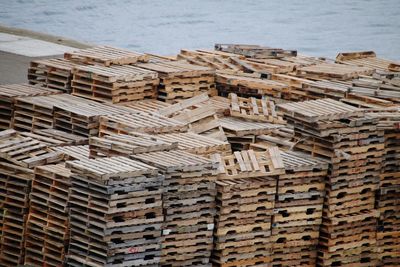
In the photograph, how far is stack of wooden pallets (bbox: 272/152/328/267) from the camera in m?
17.4

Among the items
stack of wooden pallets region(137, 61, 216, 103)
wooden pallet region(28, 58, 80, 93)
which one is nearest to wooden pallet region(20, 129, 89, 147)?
wooden pallet region(28, 58, 80, 93)

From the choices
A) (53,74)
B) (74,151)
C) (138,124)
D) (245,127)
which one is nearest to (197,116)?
(245,127)

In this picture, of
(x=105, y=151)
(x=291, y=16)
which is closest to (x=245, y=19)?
(x=291, y=16)

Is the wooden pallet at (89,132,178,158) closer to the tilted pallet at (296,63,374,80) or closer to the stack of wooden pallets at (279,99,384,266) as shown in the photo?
the stack of wooden pallets at (279,99,384,266)

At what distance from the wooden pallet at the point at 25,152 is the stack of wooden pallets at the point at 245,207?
2872mm

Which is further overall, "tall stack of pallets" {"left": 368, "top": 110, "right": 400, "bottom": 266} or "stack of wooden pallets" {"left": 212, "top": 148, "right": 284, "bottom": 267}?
"tall stack of pallets" {"left": 368, "top": 110, "right": 400, "bottom": 266}

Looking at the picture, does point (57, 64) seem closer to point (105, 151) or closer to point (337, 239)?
point (105, 151)

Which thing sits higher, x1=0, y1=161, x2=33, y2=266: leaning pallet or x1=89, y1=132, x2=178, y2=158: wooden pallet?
x1=89, y1=132, x2=178, y2=158: wooden pallet

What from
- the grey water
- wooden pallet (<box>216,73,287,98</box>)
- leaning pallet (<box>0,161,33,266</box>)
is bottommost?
the grey water

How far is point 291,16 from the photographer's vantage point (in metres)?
77.6

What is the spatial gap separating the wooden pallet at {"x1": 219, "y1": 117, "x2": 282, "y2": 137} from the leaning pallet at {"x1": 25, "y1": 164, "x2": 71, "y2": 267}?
3481 millimetres

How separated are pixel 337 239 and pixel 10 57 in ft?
58.2

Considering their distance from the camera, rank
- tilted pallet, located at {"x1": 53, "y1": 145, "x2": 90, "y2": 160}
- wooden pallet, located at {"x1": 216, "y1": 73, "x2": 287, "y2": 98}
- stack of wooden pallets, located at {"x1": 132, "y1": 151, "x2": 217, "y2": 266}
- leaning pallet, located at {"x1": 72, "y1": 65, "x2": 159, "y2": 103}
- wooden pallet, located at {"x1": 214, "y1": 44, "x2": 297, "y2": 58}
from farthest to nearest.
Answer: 1. wooden pallet, located at {"x1": 214, "y1": 44, "x2": 297, "y2": 58}
2. wooden pallet, located at {"x1": 216, "y1": 73, "x2": 287, "y2": 98}
3. leaning pallet, located at {"x1": 72, "y1": 65, "x2": 159, "y2": 103}
4. tilted pallet, located at {"x1": 53, "y1": 145, "x2": 90, "y2": 160}
5. stack of wooden pallets, located at {"x1": 132, "y1": 151, "x2": 217, "y2": 266}

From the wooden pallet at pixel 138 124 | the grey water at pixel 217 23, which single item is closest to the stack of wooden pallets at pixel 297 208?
the wooden pallet at pixel 138 124
